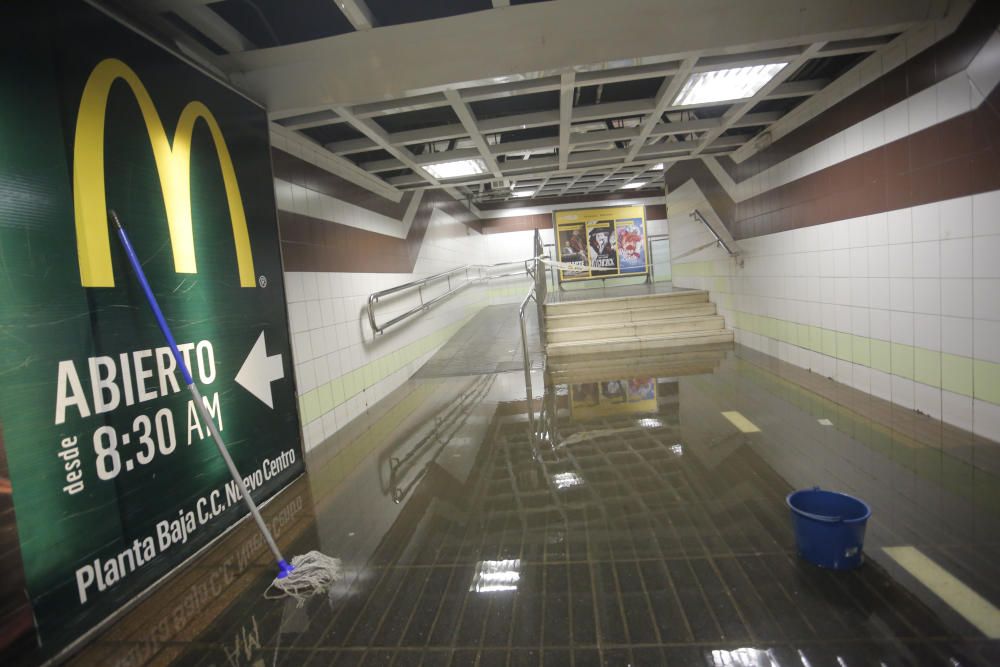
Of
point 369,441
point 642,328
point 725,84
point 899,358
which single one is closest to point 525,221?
point 642,328

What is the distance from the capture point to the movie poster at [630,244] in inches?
460

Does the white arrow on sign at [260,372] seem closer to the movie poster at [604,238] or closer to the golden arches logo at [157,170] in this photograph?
the golden arches logo at [157,170]

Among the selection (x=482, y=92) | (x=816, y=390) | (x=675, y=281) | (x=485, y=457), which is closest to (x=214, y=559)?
(x=485, y=457)

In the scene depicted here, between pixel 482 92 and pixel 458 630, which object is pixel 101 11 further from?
pixel 458 630

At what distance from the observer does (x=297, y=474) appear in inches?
130

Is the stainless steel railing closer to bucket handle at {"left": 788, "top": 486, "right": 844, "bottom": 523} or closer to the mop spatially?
the mop

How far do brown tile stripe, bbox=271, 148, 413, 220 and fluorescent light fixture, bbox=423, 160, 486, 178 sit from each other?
28.7 inches

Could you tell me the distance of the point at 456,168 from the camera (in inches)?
235

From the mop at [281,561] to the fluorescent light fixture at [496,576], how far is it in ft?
2.14

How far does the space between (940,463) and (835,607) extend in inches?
64.0

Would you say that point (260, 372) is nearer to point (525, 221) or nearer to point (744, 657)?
point (744, 657)

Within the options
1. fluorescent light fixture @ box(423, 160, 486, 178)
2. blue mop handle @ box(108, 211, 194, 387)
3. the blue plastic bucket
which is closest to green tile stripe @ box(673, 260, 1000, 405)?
the blue plastic bucket

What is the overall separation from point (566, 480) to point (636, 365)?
3196 mm

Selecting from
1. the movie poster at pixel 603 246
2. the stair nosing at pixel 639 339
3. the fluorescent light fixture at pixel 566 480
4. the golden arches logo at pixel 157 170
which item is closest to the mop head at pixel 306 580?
the fluorescent light fixture at pixel 566 480
